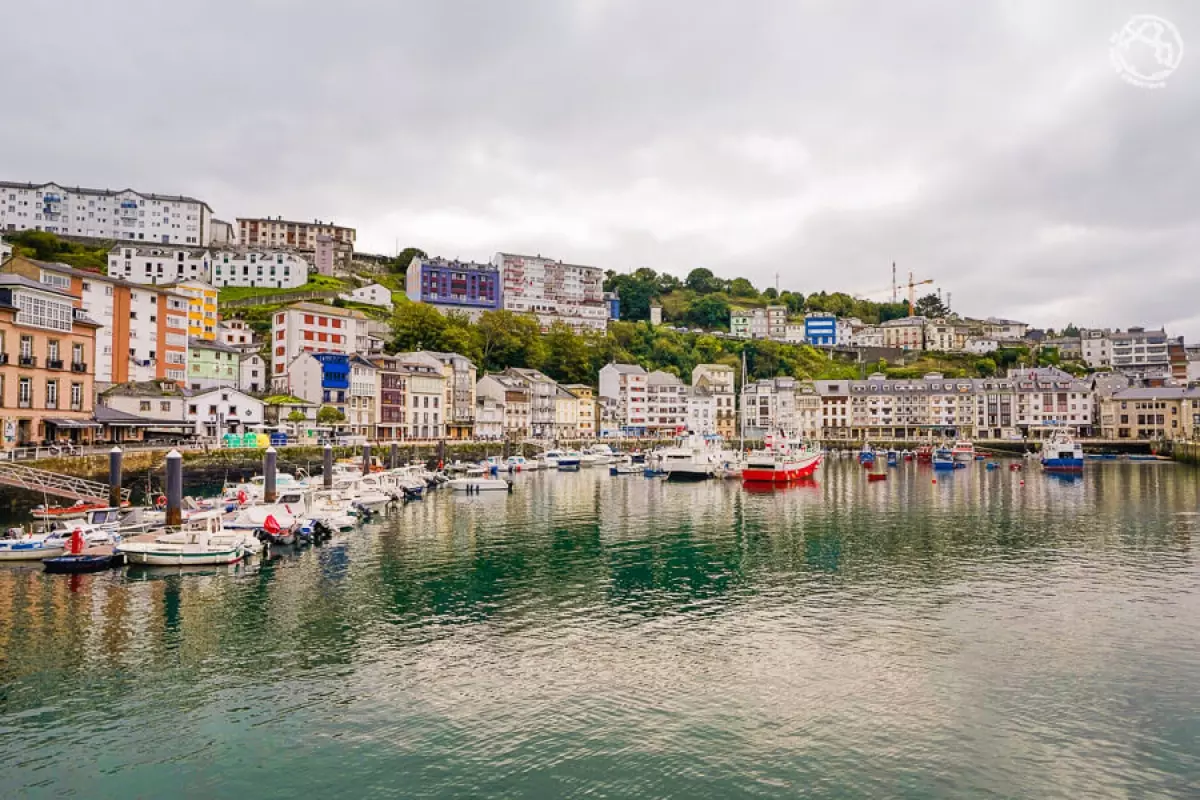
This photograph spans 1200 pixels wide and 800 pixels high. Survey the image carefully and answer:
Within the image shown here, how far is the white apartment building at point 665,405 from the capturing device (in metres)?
139

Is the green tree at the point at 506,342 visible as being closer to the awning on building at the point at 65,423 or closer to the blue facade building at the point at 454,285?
the blue facade building at the point at 454,285

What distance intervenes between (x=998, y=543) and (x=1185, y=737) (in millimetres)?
24243

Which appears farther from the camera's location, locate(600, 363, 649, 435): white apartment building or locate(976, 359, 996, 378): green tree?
locate(976, 359, 996, 378): green tree

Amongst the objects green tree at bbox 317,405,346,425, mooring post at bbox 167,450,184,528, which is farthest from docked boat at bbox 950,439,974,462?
mooring post at bbox 167,450,184,528

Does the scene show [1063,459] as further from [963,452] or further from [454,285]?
[454,285]

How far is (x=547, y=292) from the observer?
6713 inches

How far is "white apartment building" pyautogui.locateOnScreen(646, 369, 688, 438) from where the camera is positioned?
13925cm

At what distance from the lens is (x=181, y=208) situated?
452 feet

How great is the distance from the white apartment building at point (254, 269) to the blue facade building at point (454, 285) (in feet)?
81.2

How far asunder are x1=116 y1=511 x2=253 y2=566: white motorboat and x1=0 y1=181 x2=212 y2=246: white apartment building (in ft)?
404

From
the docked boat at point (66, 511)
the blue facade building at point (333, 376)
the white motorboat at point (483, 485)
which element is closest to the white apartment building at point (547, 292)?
the blue facade building at point (333, 376)

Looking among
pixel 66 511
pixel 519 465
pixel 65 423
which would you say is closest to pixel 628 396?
pixel 519 465

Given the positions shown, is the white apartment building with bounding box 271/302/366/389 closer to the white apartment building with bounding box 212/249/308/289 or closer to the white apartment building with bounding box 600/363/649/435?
the white apartment building with bounding box 212/249/308/289

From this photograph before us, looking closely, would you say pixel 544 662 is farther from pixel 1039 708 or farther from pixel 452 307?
pixel 452 307
